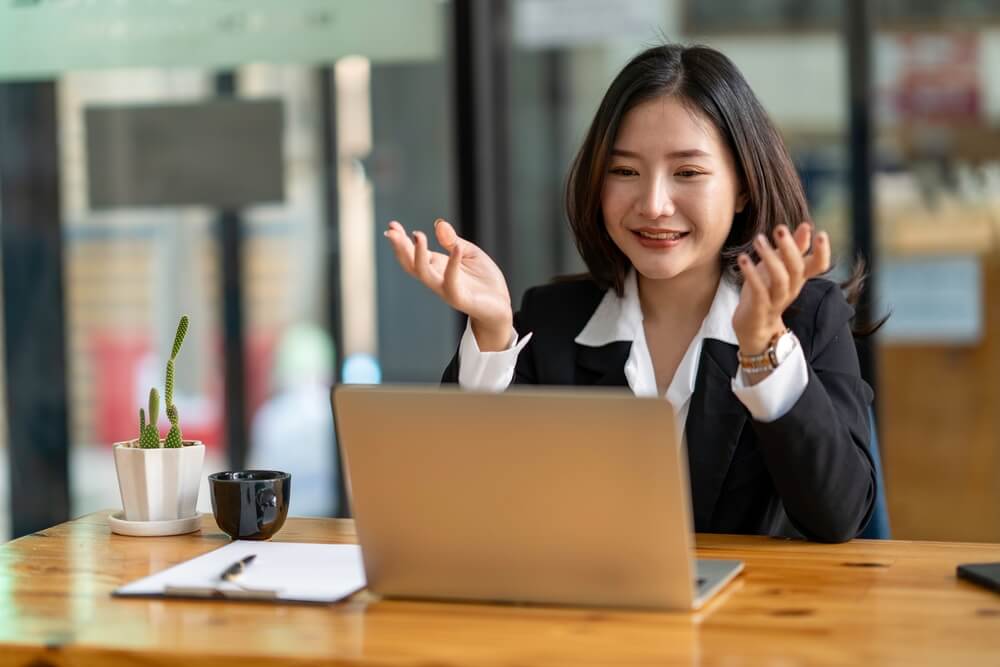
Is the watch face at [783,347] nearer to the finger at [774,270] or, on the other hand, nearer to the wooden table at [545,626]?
the finger at [774,270]

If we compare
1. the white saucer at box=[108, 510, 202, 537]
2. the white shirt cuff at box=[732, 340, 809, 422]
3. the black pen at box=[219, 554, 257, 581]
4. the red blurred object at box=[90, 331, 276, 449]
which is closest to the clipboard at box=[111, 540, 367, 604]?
the black pen at box=[219, 554, 257, 581]

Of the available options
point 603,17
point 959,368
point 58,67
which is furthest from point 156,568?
point 959,368

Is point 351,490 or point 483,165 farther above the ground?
point 483,165

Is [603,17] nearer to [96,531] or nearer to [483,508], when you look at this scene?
[96,531]

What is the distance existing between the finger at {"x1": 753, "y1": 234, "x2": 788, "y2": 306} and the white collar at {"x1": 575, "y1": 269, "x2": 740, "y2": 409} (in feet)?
1.20

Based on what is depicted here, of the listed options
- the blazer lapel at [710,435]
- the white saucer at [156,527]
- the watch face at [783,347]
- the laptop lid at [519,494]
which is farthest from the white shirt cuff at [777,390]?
the white saucer at [156,527]

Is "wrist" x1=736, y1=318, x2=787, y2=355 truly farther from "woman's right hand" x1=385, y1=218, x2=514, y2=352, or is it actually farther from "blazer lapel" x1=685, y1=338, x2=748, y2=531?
"woman's right hand" x1=385, y1=218, x2=514, y2=352

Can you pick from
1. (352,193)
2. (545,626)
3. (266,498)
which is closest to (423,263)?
(266,498)

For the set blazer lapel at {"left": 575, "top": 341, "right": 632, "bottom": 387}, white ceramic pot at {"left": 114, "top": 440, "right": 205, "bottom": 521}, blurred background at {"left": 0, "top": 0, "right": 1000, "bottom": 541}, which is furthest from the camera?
blurred background at {"left": 0, "top": 0, "right": 1000, "bottom": 541}

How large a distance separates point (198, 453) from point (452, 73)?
188 cm

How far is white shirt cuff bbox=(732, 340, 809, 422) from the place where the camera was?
157 cm

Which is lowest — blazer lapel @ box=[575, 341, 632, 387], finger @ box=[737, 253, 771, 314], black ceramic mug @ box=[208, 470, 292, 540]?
black ceramic mug @ box=[208, 470, 292, 540]

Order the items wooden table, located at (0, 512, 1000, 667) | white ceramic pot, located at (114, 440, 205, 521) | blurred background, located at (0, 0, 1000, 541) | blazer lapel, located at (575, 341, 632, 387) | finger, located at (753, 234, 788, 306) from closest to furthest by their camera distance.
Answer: wooden table, located at (0, 512, 1000, 667) → finger, located at (753, 234, 788, 306) → white ceramic pot, located at (114, 440, 205, 521) → blazer lapel, located at (575, 341, 632, 387) → blurred background, located at (0, 0, 1000, 541)

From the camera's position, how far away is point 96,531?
5.65 feet
